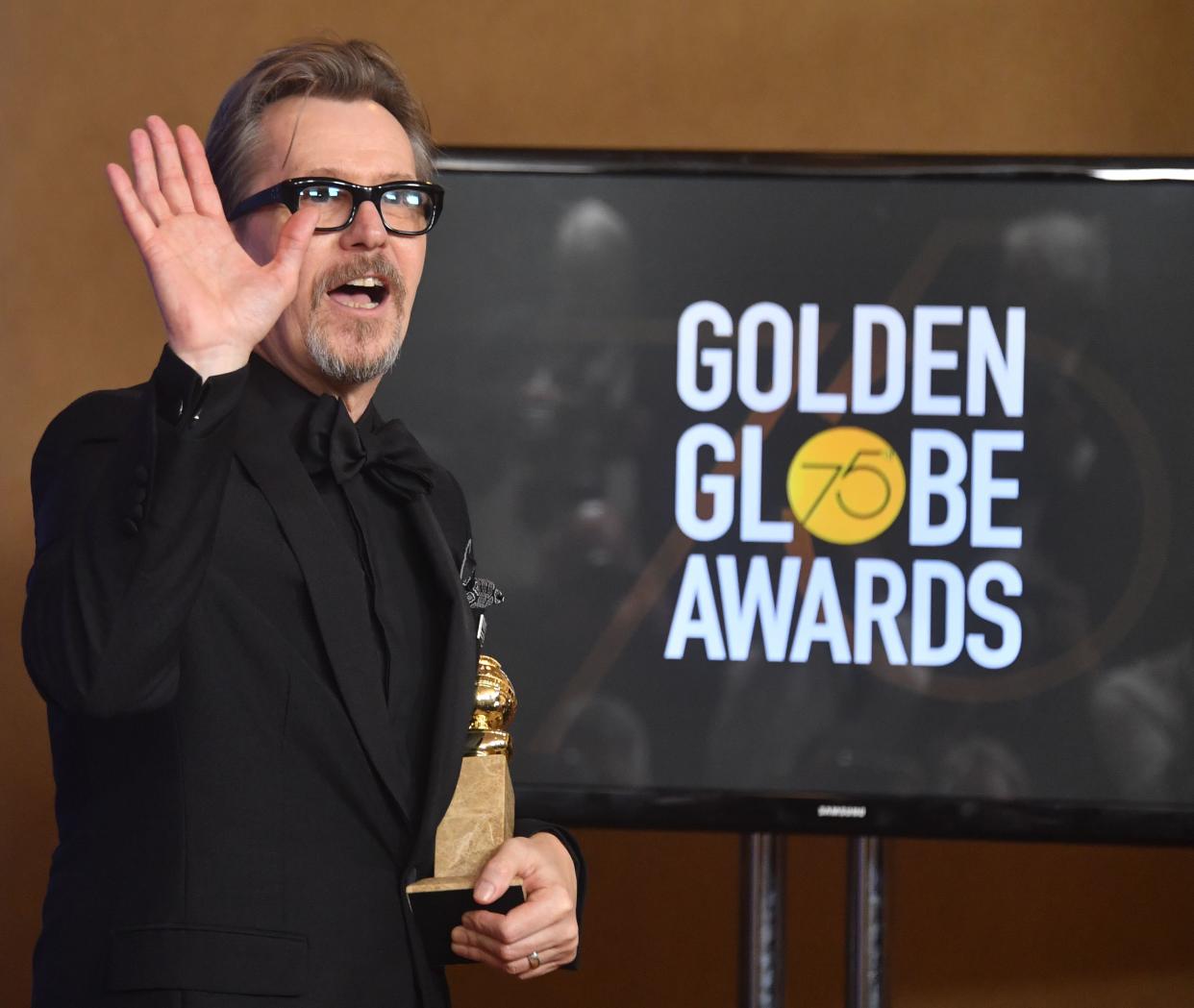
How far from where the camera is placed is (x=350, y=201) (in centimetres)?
131

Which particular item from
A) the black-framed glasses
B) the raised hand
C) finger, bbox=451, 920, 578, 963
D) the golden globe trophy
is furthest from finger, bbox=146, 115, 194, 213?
finger, bbox=451, 920, 578, 963

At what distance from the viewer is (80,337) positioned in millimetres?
2658

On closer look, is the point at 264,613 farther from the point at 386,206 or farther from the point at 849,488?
the point at 849,488

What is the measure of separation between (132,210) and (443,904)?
599 mm

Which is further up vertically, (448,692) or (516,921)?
(448,692)

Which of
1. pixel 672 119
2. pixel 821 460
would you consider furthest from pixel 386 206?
pixel 672 119

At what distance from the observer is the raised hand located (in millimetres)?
981

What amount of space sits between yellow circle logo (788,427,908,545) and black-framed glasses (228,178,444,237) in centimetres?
91

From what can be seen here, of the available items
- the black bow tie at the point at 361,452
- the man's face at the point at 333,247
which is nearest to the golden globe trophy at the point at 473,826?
the black bow tie at the point at 361,452

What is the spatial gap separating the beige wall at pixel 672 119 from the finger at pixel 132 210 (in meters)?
1.72

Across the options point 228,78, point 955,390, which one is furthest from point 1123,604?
point 228,78

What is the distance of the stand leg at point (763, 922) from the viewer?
7.18 feet

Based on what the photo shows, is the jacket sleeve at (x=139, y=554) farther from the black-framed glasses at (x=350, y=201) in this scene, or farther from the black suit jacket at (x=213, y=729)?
the black-framed glasses at (x=350, y=201)

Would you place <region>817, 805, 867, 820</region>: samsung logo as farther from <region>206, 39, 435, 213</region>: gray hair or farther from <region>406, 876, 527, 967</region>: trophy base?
<region>206, 39, 435, 213</region>: gray hair
